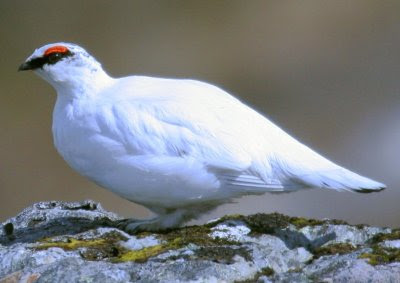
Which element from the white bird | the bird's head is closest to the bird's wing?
the white bird

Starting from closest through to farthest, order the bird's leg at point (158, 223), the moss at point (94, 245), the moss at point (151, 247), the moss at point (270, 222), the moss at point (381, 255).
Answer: the moss at point (381, 255)
the moss at point (151, 247)
the moss at point (94, 245)
the moss at point (270, 222)
the bird's leg at point (158, 223)

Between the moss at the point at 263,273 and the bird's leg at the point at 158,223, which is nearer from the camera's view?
the moss at the point at 263,273

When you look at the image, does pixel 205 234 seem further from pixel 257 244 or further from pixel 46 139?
pixel 46 139

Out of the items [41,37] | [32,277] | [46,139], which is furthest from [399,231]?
[41,37]

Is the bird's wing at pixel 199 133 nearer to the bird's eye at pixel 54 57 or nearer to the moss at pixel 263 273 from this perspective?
the bird's eye at pixel 54 57

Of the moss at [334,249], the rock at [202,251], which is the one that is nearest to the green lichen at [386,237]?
the rock at [202,251]

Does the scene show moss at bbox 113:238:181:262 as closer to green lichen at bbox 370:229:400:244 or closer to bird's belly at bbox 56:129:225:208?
bird's belly at bbox 56:129:225:208

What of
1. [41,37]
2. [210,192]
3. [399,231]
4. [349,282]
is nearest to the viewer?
[349,282]
